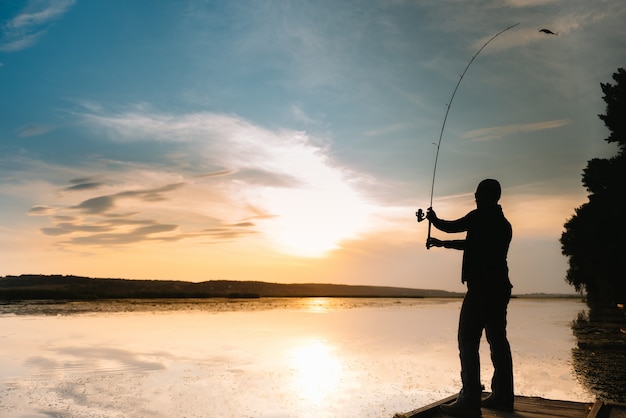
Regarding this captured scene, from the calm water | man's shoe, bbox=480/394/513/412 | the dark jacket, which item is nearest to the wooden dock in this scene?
man's shoe, bbox=480/394/513/412

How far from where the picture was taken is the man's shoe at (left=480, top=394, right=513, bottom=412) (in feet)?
23.3

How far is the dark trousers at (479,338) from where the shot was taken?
6.73m

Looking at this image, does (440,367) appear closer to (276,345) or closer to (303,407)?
(303,407)

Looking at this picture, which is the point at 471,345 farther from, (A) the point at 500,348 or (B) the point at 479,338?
(A) the point at 500,348

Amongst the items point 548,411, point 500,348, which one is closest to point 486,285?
point 500,348

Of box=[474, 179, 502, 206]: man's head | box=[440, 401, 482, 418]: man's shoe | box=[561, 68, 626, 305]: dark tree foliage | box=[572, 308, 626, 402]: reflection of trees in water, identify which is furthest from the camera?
box=[561, 68, 626, 305]: dark tree foliage

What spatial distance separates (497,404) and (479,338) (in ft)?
2.99

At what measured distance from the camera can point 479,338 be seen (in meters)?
6.93

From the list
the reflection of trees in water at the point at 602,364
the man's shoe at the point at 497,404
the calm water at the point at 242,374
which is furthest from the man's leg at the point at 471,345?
the reflection of trees in water at the point at 602,364

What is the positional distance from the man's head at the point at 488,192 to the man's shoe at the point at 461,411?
95.3 inches

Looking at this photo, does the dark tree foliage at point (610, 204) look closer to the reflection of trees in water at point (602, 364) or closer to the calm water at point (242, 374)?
the reflection of trees in water at point (602, 364)

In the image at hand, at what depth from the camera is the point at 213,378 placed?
13.5m

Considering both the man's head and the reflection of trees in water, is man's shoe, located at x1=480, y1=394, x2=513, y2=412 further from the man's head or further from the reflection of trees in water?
the reflection of trees in water

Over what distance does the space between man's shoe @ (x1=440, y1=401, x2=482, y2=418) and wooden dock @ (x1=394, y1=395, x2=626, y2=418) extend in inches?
3.7
